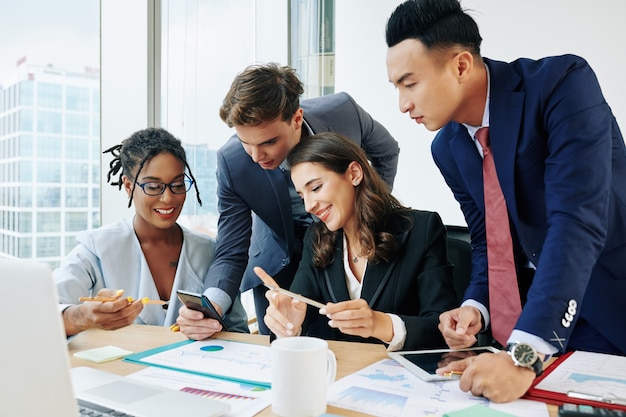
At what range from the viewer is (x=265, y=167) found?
1.90 metres

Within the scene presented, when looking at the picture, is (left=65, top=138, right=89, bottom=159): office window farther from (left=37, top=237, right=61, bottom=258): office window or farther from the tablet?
the tablet

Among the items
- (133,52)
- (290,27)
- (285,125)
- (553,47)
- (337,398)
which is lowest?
(337,398)

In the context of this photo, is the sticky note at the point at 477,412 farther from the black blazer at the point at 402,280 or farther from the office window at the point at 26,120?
the office window at the point at 26,120

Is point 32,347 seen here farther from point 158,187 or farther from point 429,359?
point 158,187

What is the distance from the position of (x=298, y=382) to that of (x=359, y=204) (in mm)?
967

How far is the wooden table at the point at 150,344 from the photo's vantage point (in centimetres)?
121

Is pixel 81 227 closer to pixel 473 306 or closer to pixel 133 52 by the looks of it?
pixel 133 52

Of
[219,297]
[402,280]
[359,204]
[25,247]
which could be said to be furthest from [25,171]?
[402,280]

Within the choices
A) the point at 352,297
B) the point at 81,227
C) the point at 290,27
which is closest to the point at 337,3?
the point at 290,27

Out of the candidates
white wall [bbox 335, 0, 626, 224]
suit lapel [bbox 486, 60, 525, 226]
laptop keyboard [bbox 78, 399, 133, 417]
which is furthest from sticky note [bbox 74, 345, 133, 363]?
white wall [bbox 335, 0, 626, 224]

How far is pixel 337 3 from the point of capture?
14.5 feet

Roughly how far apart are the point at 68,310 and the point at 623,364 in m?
1.31

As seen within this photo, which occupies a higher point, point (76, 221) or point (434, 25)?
point (434, 25)

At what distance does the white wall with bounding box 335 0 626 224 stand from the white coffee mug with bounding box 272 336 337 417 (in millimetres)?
3307
